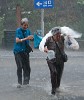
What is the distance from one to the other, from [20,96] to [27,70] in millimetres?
1396

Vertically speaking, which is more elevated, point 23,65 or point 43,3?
point 43,3

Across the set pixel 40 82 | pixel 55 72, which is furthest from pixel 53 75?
pixel 40 82

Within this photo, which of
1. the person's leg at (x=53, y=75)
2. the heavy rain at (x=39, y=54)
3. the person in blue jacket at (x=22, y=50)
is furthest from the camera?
the person in blue jacket at (x=22, y=50)

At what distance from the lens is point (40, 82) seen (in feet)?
39.9

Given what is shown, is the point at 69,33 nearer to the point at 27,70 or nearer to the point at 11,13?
the point at 27,70

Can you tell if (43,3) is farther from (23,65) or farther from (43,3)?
(23,65)

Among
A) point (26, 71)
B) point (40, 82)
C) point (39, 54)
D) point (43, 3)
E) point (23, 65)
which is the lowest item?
point (39, 54)

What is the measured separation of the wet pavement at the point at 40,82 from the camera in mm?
10133

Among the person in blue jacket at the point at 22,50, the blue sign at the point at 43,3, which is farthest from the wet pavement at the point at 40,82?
the blue sign at the point at 43,3

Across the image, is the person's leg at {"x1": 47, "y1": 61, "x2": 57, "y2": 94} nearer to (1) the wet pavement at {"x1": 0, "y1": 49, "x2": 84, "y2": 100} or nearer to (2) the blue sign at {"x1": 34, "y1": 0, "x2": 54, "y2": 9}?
(1) the wet pavement at {"x1": 0, "y1": 49, "x2": 84, "y2": 100}

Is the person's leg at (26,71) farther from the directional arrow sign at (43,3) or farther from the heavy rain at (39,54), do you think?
the directional arrow sign at (43,3)

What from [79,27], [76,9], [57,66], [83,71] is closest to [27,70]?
[57,66]

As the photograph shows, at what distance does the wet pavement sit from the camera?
33.2ft

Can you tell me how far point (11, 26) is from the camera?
24.6 m
